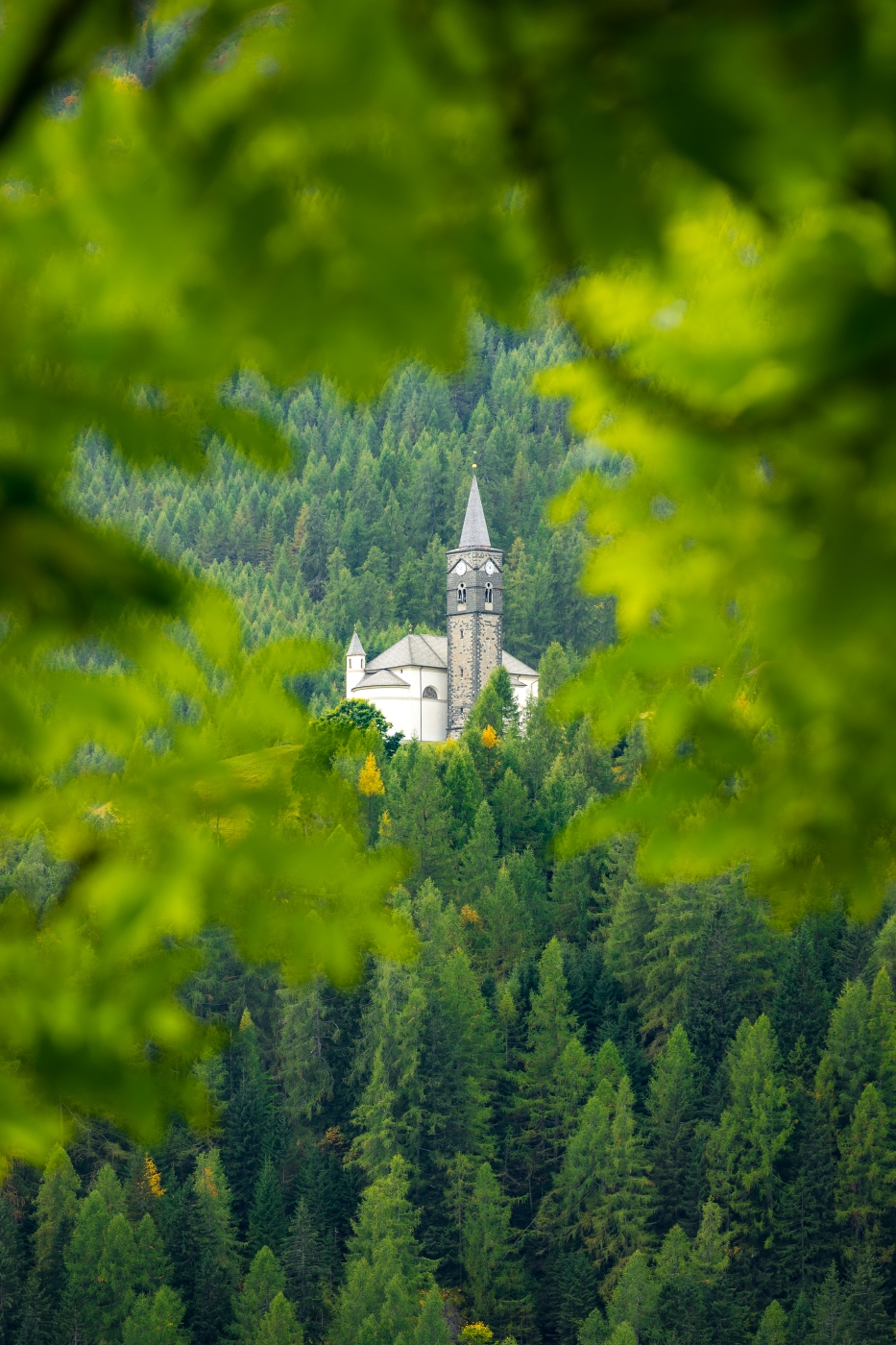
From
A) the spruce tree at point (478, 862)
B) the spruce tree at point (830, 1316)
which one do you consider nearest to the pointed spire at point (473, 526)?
the spruce tree at point (478, 862)

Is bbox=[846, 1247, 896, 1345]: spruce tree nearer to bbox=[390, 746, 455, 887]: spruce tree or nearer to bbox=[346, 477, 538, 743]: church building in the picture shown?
bbox=[390, 746, 455, 887]: spruce tree

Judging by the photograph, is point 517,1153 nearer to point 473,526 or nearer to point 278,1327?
point 278,1327

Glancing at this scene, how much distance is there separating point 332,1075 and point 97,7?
138ft

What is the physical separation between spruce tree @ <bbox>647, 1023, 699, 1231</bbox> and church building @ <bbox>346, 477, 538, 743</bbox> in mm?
20014

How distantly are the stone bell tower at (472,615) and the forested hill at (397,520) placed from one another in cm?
1387

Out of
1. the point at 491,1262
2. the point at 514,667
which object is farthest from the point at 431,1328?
the point at 514,667

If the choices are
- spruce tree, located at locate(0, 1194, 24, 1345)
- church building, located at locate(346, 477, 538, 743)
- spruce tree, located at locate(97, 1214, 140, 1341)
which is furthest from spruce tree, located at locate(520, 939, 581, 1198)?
church building, located at locate(346, 477, 538, 743)

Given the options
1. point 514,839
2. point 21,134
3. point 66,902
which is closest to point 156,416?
point 21,134

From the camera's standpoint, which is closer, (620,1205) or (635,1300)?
(635,1300)

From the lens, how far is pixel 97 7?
752 mm

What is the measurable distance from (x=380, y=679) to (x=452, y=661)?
10.8ft

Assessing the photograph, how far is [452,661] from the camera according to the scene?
2179 inches

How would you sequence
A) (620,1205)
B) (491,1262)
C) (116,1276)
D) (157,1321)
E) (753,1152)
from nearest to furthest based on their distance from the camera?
(157,1321) → (116,1276) → (753,1152) → (491,1262) → (620,1205)

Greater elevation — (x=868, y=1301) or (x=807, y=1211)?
(x=807, y=1211)
